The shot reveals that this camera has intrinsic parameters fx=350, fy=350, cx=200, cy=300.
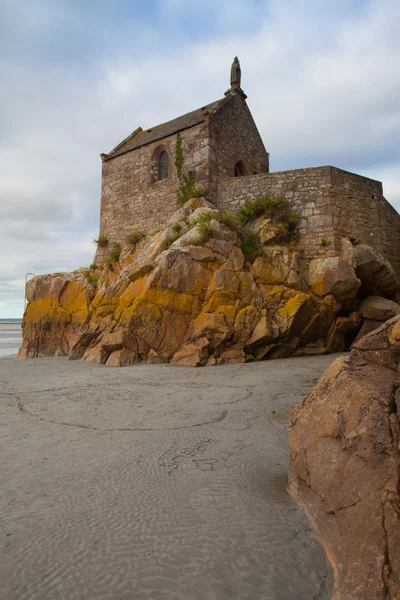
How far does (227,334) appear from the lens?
10.1m

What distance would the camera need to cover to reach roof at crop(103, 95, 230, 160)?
1520 cm

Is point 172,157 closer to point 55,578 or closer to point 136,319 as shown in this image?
point 136,319

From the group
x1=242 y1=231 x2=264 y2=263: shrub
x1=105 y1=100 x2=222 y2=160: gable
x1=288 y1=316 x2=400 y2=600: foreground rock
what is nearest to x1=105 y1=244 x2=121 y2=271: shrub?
x1=105 y1=100 x2=222 y2=160: gable

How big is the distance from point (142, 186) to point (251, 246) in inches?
285

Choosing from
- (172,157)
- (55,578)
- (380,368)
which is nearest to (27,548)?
(55,578)

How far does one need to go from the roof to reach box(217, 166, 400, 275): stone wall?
3.58 meters

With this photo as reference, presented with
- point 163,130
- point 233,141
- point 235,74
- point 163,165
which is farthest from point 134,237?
point 235,74

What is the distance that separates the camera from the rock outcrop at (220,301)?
33.9ft

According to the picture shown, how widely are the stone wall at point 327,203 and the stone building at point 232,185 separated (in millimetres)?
35

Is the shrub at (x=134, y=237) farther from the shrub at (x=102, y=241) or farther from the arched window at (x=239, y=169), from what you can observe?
the arched window at (x=239, y=169)

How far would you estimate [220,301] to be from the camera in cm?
1060

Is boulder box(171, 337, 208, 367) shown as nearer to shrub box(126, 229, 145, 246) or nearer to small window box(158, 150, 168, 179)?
shrub box(126, 229, 145, 246)

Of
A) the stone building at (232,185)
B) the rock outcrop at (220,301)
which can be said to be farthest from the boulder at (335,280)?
the stone building at (232,185)

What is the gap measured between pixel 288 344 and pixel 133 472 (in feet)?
28.4
